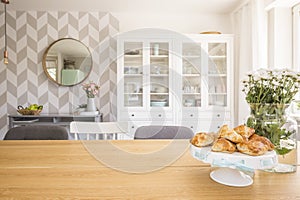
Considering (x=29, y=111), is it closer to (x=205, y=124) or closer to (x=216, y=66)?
(x=205, y=124)

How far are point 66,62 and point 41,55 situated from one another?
0.36 m

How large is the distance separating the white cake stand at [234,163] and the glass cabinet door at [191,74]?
2.41m

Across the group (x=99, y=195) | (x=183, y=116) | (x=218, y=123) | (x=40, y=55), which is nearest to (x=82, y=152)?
(x=99, y=195)

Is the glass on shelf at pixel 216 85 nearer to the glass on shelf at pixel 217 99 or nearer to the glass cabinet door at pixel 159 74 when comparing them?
the glass on shelf at pixel 217 99

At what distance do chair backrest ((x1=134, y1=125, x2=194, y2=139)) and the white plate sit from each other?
2.99 ft

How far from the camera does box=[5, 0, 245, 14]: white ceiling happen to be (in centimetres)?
312

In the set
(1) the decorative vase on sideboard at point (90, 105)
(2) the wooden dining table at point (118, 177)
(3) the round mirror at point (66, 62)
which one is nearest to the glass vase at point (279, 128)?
(2) the wooden dining table at point (118, 177)

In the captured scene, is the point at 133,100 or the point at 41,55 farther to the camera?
the point at 41,55

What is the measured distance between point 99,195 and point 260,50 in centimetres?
264

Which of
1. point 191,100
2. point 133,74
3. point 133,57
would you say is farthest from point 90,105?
point 191,100

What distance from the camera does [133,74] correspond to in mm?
3254

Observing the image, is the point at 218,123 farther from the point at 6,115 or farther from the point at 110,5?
the point at 6,115

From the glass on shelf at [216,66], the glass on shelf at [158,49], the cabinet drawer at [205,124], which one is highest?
the glass on shelf at [158,49]

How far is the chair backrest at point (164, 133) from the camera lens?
1.82m
